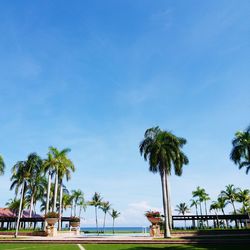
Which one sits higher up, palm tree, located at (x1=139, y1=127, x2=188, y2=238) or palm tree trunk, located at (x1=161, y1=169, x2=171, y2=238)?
palm tree, located at (x1=139, y1=127, x2=188, y2=238)

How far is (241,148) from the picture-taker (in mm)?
36938

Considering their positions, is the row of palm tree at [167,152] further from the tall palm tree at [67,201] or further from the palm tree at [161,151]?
the tall palm tree at [67,201]

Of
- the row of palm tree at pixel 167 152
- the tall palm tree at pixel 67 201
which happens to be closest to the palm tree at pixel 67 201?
the tall palm tree at pixel 67 201

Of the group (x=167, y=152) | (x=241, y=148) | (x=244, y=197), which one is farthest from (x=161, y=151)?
(x=244, y=197)

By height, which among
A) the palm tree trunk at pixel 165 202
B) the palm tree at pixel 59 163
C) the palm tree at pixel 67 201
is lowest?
the palm tree trunk at pixel 165 202

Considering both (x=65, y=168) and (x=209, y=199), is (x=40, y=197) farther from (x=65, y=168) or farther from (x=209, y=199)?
(x=209, y=199)

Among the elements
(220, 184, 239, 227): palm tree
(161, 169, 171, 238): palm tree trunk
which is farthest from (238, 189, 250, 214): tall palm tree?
(161, 169, 171, 238): palm tree trunk

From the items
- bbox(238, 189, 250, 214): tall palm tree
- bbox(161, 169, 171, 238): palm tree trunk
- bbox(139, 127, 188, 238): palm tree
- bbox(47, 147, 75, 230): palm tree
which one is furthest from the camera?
bbox(238, 189, 250, 214): tall palm tree

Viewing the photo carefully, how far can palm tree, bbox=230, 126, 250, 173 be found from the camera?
120ft

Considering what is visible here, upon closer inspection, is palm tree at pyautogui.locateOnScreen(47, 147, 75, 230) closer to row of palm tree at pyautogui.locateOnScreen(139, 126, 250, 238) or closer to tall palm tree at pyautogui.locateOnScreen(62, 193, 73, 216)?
row of palm tree at pyautogui.locateOnScreen(139, 126, 250, 238)

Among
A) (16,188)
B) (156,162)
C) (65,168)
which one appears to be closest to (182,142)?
(156,162)

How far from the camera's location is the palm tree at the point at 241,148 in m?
36.7

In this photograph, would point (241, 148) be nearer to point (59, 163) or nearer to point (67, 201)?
point (59, 163)

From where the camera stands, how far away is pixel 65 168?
153 ft
